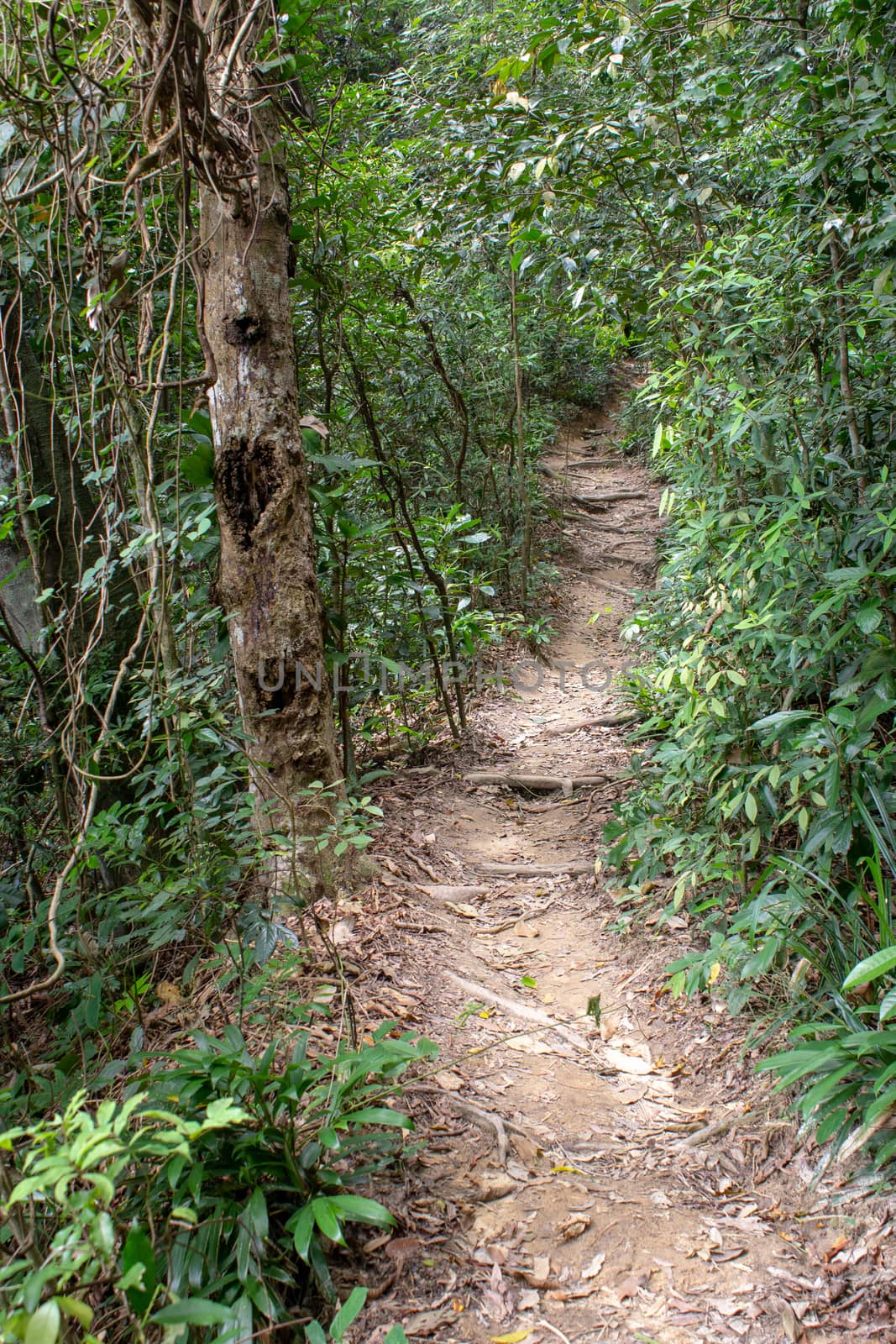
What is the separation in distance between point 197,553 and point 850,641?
2389 mm

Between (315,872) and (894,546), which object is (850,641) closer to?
(894,546)

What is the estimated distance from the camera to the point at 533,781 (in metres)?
5.32

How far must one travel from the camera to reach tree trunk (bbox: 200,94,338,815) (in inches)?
125

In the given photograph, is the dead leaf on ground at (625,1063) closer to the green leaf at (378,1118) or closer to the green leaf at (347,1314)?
the green leaf at (378,1118)

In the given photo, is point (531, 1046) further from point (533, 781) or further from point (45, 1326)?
point (533, 781)

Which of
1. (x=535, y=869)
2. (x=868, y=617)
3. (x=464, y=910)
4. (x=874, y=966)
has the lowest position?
(x=535, y=869)

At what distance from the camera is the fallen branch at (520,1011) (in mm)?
2959

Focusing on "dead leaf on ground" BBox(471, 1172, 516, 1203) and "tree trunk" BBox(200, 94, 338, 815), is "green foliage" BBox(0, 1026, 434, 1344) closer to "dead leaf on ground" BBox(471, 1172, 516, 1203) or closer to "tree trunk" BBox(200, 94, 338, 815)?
"dead leaf on ground" BBox(471, 1172, 516, 1203)

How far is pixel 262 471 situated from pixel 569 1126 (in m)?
2.48

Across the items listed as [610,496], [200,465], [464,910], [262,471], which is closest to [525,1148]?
[464,910]

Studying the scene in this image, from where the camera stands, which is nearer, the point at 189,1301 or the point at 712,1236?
the point at 189,1301

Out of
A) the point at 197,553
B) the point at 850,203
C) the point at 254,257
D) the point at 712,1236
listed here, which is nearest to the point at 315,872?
the point at 197,553

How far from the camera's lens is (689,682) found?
2.92 metres

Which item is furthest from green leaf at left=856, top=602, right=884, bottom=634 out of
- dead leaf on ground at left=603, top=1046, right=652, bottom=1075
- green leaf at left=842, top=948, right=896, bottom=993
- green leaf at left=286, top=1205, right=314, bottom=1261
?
green leaf at left=286, top=1205, right=314, bottom=1261
